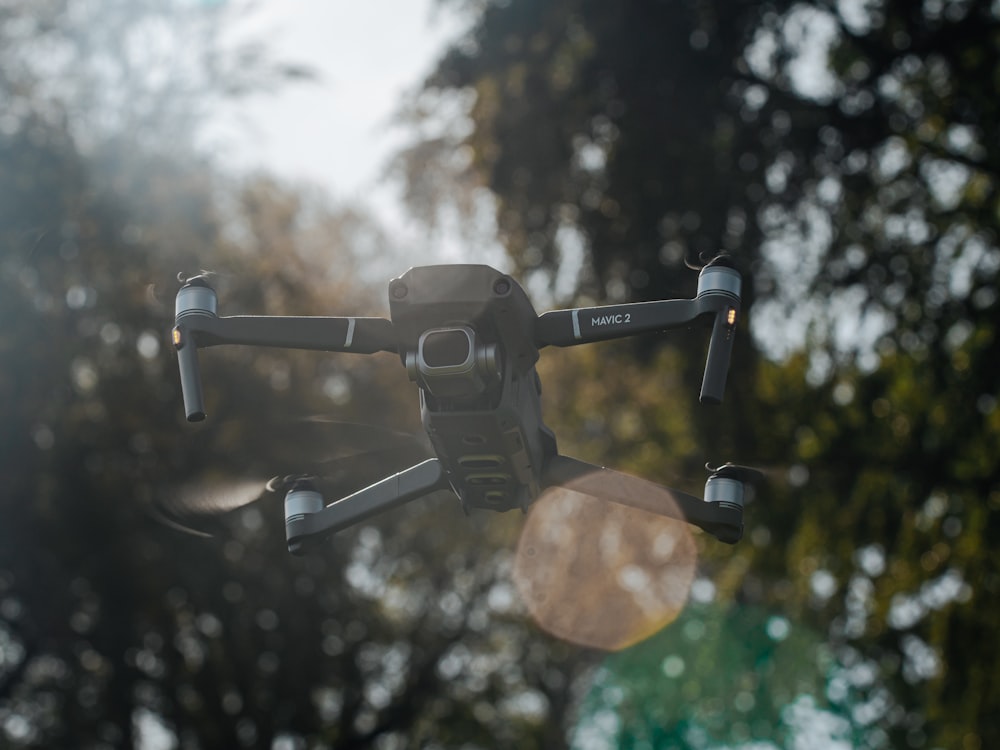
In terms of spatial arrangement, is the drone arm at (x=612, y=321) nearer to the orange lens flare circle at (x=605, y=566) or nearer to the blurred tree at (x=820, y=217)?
the blurred tree at (x=820, y=217)

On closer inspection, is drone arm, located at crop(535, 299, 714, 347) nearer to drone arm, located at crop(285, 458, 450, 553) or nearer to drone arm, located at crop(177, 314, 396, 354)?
drone arm, located at crop(177, 314, 396, 354)

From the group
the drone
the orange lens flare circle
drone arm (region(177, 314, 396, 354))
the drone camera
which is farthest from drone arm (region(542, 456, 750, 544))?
the orange lens flare circle

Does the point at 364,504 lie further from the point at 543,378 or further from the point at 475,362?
the point at 543,378

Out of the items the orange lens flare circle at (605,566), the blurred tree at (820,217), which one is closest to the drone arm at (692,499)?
the blurred tree at (820,217)

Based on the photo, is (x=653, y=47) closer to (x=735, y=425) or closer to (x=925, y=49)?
(x=925, y=49)

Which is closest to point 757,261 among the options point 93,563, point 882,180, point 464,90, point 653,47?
point 882,180

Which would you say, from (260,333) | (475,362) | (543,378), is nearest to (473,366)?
(475,362)
